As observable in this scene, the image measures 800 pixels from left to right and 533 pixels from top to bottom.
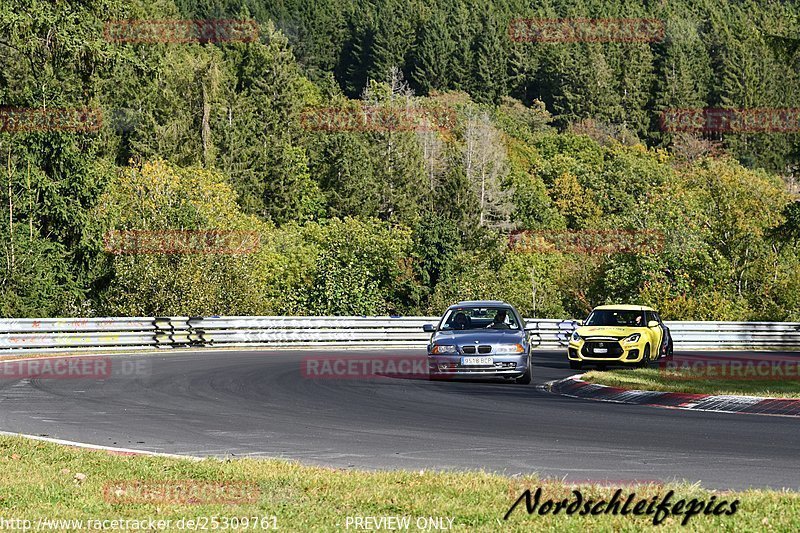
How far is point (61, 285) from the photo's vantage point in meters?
55.0

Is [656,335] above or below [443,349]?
below

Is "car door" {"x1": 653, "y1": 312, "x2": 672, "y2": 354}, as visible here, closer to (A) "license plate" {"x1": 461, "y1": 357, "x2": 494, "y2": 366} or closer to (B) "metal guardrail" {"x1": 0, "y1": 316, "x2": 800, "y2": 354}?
(B) "metal guardrail" {"x1": 0, "y1": 316, "x2": 800, "y2": 354}

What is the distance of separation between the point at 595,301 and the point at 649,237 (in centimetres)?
837

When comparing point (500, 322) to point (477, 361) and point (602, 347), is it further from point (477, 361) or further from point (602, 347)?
point (602, 347)

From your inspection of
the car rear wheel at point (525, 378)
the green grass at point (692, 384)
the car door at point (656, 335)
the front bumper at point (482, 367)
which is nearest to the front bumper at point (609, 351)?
the car door at point (656, 335)

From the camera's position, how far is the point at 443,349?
21062 mm

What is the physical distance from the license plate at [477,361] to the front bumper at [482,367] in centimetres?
4

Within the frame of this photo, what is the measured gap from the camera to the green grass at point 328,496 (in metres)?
7.46

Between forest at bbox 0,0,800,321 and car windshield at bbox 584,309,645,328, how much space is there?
471cm

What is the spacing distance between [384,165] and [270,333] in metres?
76.5

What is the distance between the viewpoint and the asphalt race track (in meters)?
10.4

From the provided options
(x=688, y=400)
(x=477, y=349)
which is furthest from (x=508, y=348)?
(x=688, y=400)

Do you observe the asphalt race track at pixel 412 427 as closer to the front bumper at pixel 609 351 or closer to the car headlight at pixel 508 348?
the car headlight at pixel 508 348

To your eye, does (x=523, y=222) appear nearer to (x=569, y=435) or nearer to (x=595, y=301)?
(x=595, y=301)
